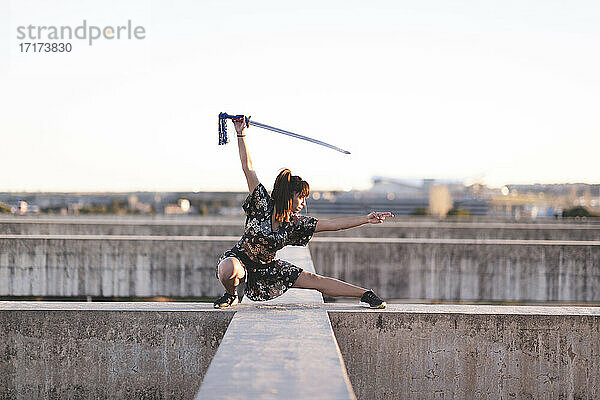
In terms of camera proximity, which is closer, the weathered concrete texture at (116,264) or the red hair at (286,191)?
the red hair at (286,191)

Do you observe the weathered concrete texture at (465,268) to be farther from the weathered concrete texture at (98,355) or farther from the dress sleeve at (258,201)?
the weathered concrete texture at (98,355)

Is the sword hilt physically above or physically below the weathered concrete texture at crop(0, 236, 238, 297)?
above

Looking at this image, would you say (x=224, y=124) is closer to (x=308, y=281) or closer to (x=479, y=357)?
(x=308, y=281)

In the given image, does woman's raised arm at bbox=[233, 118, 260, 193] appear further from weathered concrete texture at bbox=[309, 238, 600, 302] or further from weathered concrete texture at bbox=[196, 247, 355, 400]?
weathered concrete texture at bbox=[309, 238, 600, 302]

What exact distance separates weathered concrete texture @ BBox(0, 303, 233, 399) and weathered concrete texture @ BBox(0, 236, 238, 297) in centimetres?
623

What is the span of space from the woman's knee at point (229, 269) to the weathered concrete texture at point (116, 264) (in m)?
6.29

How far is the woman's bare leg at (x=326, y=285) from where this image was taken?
5.55 metres

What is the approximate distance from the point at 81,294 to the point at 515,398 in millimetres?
8627

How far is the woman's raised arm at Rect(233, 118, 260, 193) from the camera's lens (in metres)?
5.26

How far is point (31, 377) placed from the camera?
5.25m

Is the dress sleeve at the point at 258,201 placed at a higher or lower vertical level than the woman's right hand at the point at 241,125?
lower

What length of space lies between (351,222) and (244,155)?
98 cm

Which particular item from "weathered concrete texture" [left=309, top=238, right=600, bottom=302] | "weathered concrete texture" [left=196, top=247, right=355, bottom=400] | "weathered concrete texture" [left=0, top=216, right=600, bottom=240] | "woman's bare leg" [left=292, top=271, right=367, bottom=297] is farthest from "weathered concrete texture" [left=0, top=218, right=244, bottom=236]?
"weathered concrete texture" [left=196, top=247, right=355, bottom=400]

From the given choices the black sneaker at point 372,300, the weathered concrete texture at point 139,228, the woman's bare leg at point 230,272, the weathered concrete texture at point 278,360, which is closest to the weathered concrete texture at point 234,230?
the weathered concrete texture at point 139,228
